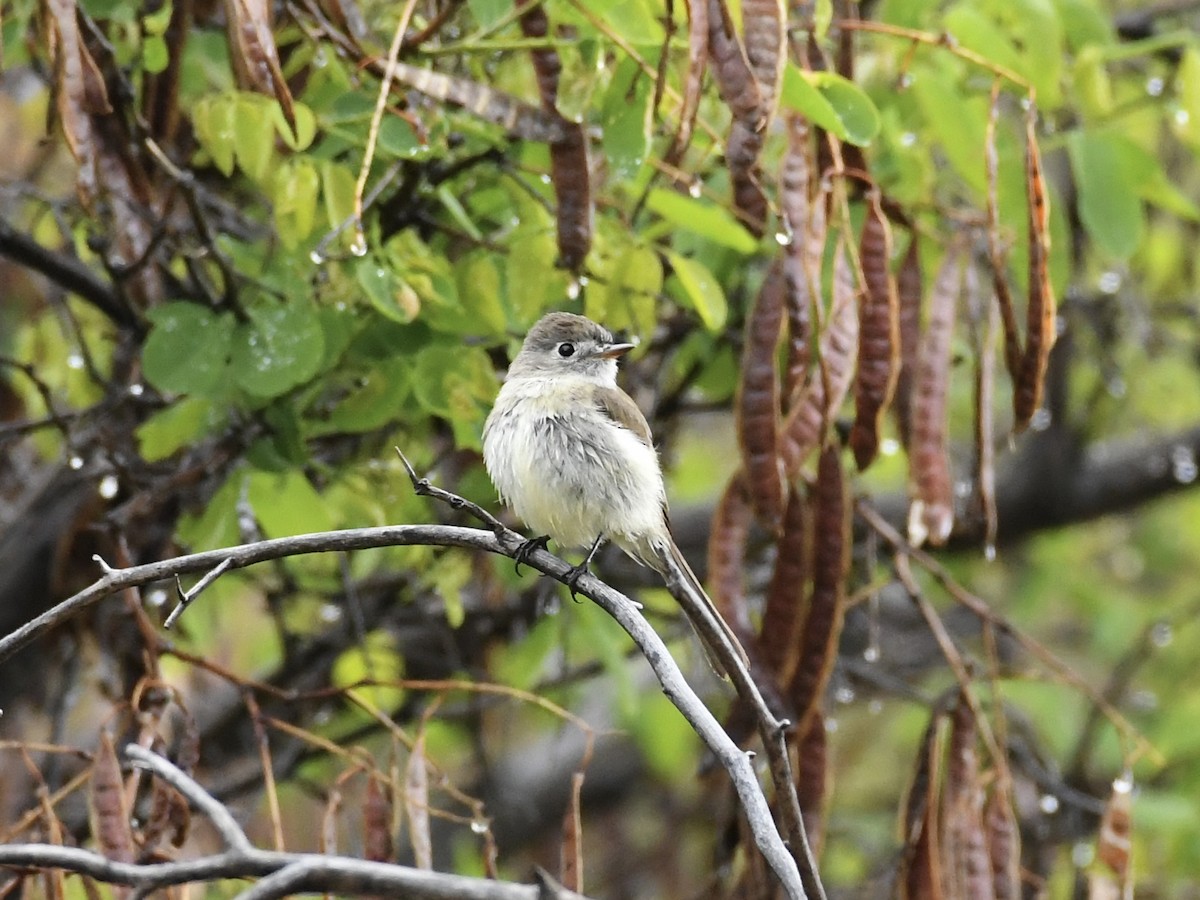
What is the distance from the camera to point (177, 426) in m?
3.82

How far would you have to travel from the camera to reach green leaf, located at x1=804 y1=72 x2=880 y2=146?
3.36m

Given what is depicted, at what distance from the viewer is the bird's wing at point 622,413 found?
4023 millimetres

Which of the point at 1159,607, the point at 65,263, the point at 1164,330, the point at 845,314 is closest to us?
the point at 845,314

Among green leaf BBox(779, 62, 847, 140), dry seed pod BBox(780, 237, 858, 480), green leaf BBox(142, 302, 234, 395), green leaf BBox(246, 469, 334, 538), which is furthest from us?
green leaf BBox(246, 469, 334, 538)

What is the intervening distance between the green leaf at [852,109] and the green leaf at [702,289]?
0.50 meters

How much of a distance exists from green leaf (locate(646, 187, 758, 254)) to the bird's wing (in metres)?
0.52

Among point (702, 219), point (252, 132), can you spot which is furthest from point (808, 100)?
point (252, 132)

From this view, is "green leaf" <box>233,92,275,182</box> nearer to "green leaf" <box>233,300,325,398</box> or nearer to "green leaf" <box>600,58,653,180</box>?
"green leaf" <box>233,300,325,398</box>

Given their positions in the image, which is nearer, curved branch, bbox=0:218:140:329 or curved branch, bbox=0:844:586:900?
curved branch, bbox=0:844:586:900

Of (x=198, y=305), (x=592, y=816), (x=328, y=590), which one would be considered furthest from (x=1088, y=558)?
(x=198, y=305)

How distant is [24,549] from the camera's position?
181 inches

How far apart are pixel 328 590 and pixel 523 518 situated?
138 cm

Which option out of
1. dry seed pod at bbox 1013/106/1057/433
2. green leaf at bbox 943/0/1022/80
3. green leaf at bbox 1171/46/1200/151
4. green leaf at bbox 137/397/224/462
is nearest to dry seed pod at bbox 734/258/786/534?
dry seed pod at bbox 1013/106/1057/433

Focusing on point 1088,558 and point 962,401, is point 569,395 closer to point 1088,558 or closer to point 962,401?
point 962,401
